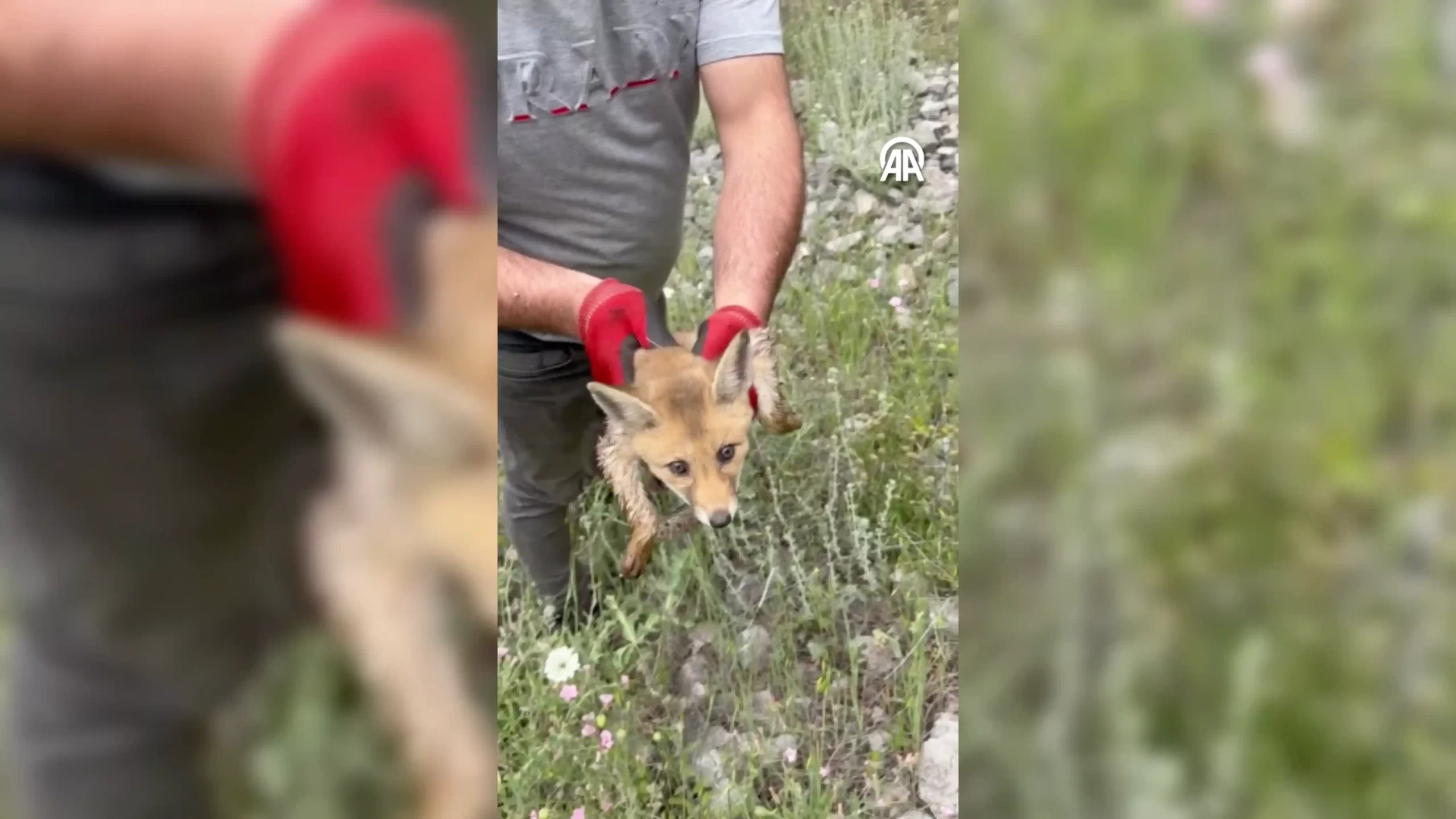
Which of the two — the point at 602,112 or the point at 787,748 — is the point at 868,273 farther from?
the point at 787,748

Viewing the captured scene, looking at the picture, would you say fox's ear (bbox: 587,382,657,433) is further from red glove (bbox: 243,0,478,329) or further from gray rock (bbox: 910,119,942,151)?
gray rock (bbox: 910,119,942,151)

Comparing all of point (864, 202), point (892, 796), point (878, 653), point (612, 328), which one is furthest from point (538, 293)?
point (892, 796)

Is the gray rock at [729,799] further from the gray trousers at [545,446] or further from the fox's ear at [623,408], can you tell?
the fox's ear at [623,408]

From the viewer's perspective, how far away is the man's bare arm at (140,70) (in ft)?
1.69

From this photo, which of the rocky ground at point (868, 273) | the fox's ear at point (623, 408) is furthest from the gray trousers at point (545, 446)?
the rocky ground at point (868, 273)

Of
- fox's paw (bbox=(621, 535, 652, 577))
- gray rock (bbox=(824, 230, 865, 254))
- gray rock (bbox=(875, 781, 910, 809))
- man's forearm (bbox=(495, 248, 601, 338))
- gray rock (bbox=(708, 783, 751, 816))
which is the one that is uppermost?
gray rock (bbox=(824, 230, 865, 254))

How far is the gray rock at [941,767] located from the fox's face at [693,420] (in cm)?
24

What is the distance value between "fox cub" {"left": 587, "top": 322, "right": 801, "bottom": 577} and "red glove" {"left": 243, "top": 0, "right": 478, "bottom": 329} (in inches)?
7.4

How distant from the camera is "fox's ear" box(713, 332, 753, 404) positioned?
65 centimetres

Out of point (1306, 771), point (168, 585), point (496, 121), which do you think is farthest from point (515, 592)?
point (1306, 771)

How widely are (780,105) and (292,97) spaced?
35 cm

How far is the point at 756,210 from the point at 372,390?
0.32 meters

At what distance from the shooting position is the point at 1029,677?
2.17 ft

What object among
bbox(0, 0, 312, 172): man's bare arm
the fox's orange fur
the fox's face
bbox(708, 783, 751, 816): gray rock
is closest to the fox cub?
the fox's face
